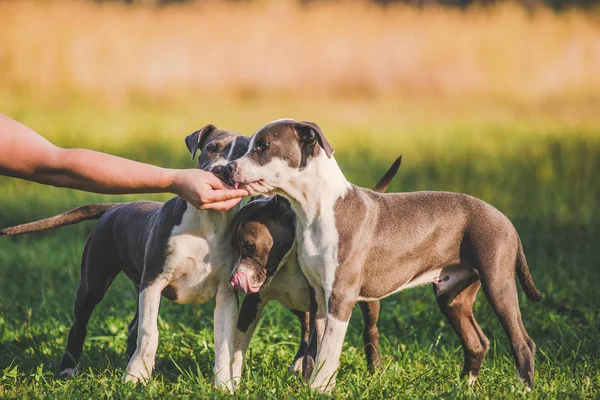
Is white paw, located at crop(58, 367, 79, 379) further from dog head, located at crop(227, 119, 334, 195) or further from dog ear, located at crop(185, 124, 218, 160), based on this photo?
dog head, located at crop(227, 119, 334, 195)

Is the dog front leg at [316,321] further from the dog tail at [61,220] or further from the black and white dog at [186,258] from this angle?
the dog tail at [61,220]

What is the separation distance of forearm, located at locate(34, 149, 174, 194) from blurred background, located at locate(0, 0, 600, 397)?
77.0 inches

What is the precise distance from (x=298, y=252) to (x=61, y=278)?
308cm

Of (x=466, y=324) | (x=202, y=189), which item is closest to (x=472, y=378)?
(x=466, y=324)

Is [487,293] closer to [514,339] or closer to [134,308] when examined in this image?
[514,339]

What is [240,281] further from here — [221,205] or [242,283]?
[221,205]

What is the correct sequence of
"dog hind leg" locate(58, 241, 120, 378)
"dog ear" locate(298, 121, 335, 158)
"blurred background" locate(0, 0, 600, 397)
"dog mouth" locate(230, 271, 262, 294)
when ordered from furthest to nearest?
"blurred background" locate(0, 0, 600, 397) < "dog hind leg" locate(58, 241, 120, 378) < "dog mouth" locate(230, 271, 262, 294) < "dog ear" locate(298, 121, 335, 158)

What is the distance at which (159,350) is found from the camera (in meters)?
5.71

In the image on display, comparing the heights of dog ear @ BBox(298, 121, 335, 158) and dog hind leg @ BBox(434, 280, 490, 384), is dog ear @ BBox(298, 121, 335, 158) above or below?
above

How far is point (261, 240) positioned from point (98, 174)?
970 millimetres

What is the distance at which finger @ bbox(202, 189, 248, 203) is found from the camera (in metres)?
4.48

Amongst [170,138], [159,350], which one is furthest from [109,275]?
[170,138]

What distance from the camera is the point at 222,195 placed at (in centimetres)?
454

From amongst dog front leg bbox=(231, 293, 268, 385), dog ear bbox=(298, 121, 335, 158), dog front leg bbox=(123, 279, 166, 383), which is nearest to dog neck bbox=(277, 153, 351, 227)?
dog ear bbox=(298, 121, 335, 158)
